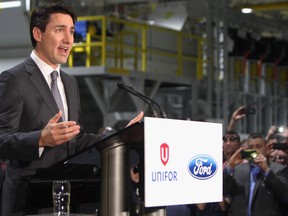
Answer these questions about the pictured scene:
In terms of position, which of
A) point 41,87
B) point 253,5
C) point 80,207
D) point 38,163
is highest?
point 253,5

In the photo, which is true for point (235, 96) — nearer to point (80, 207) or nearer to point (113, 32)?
point (113, 32)

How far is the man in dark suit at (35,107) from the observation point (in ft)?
9.75

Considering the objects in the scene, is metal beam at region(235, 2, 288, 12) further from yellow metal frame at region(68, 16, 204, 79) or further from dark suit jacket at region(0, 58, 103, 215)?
dark suit jacket at region(0, 58, 103, 215)

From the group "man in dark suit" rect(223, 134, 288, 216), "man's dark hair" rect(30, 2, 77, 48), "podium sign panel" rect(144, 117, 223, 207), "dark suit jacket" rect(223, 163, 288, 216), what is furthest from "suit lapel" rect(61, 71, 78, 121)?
"dark suit jacket" rect(223, 163, 288, 216)

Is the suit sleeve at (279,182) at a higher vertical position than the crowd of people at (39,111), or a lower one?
lower

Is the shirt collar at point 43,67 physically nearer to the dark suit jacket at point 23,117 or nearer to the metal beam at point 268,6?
the dark suit jacket at point 23,117

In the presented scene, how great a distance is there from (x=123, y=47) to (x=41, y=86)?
11.3m

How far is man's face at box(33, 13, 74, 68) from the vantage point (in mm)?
3174

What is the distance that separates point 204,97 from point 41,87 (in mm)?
14787

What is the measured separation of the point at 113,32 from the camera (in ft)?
49.6

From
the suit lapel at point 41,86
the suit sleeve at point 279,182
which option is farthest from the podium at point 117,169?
the suit sleeve at point 279,182

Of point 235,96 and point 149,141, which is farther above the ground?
point 235,96

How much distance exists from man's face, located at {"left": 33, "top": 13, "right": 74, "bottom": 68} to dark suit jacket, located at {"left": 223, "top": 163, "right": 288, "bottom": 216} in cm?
442

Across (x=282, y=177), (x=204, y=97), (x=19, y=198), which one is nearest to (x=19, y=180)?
(x=19, y=198)
